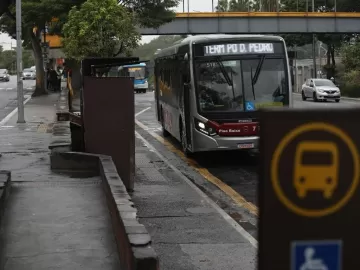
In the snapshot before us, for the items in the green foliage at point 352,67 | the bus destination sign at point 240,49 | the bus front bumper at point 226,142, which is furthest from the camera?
the green foliage at point 352,67

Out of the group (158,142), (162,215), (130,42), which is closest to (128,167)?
(162,215)

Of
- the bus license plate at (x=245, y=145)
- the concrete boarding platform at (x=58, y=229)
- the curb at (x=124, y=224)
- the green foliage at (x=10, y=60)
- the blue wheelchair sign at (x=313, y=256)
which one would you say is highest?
the green foliage at (x=10, y=60)

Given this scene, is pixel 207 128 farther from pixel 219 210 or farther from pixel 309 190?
pixel 309 190

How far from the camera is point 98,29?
28.5 metres

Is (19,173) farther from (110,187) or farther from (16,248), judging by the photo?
(16,248)

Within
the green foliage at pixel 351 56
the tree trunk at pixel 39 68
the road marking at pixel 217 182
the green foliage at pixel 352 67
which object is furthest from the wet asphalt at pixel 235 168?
the green foliage at pixel 351 56

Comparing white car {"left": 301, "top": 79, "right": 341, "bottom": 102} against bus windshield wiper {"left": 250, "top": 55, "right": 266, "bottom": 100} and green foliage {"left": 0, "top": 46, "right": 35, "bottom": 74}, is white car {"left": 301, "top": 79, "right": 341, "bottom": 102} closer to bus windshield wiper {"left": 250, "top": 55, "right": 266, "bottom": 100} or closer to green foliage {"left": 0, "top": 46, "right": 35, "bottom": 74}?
bus windshield wiper {"left": 250, "top": 55, "right": 266, "bottom": 100}

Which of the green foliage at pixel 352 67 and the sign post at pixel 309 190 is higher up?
the green foliage at pixel 352 67

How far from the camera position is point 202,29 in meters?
51.8

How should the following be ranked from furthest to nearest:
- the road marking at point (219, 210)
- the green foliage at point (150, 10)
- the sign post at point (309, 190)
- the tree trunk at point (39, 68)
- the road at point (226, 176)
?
the tree trunk at point (39, 68)
the green foliage at point (150, 10)
the road at point (226, 176)
the road marking at point (219, 210)
the sign post at point (309, 190)

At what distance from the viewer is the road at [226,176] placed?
9.33 m

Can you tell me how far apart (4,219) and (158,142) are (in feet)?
37.1

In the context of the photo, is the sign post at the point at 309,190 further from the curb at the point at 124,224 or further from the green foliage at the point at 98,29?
the green foliage at the point at 98,29

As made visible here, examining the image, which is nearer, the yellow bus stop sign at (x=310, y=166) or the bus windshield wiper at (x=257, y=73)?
the yellow bus stop sign at (x=310, y=166)
